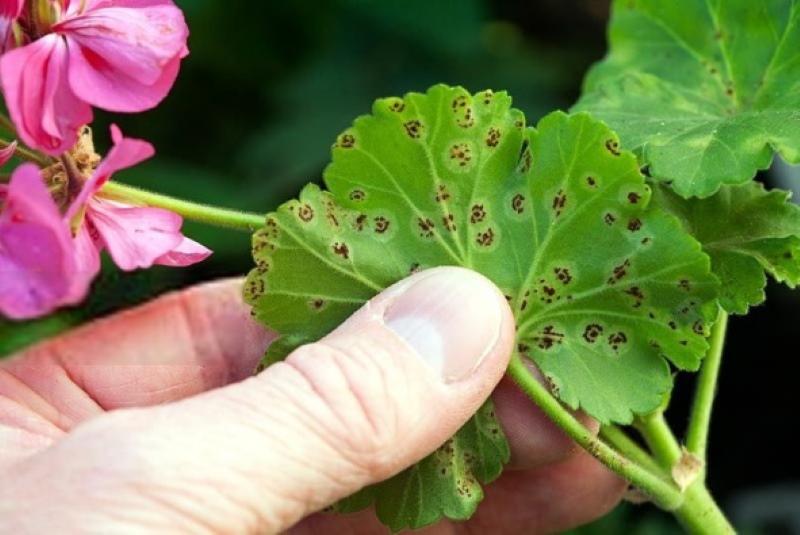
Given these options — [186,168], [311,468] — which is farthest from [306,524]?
[186,168]

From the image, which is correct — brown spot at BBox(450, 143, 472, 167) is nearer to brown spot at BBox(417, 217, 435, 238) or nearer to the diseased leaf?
brown spot at BBox(417, 217, 435, 238)

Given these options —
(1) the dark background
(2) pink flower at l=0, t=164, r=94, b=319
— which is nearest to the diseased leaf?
(2) pink flower at l=0, t=164, r=94, b=319

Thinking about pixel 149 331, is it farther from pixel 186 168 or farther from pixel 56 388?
pixel 186 168

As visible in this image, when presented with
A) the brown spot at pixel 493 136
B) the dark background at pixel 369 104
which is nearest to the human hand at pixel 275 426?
the brown spot at pixel 493 136

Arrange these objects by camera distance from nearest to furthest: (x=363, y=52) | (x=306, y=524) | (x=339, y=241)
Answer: (x=339, y=241), (x=306, y=524), (x=363, y=52)

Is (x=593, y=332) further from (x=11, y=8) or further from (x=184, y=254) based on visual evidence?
(x=11, y=8)

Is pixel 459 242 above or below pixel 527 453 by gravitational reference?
above

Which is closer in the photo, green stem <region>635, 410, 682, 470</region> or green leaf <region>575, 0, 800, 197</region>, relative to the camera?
green leaf <region>575, 0, 800, 197</region>
